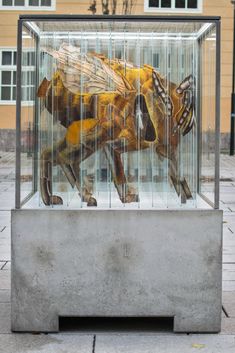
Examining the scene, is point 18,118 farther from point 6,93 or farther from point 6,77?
point 6,77

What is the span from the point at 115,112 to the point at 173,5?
26138 mm

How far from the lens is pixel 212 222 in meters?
4.96

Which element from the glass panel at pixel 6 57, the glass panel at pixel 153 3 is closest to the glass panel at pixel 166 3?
the glass panel at pixel 153 3

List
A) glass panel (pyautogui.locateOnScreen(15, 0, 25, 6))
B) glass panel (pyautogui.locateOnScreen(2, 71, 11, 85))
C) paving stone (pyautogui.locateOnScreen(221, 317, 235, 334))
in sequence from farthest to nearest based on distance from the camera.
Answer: glass panel (pyautogui.locateOnScreen(2, 71, 11, 85)) < glass panel (pyautogui.locateOnScreen(15, 0, 25, 6)) < paving stone (pyautogui.locateOnScreen(221, 317, 235, 334))

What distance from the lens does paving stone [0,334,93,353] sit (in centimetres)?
470

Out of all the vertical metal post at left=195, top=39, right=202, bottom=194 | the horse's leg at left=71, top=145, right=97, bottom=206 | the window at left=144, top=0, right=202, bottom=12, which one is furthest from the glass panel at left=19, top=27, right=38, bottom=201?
the window at left=144, top=0, right=202, bottom=12

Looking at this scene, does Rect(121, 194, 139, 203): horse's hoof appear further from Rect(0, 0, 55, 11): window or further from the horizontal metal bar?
Rect(0, 0, 55, 11): window

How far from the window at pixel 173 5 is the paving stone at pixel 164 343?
26134mm

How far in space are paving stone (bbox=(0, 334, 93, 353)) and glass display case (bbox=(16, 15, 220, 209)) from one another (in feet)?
2.80

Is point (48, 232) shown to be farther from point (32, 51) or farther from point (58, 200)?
point (32, 51)

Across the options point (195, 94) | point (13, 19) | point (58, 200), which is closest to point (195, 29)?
point (195, 94)

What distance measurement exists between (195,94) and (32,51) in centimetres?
117

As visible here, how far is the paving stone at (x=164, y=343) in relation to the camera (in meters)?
4.71

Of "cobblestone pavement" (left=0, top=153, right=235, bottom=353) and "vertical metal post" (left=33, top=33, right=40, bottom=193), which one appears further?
"vertical metal post" (left=33, top=33, right=40, bottom=193)
